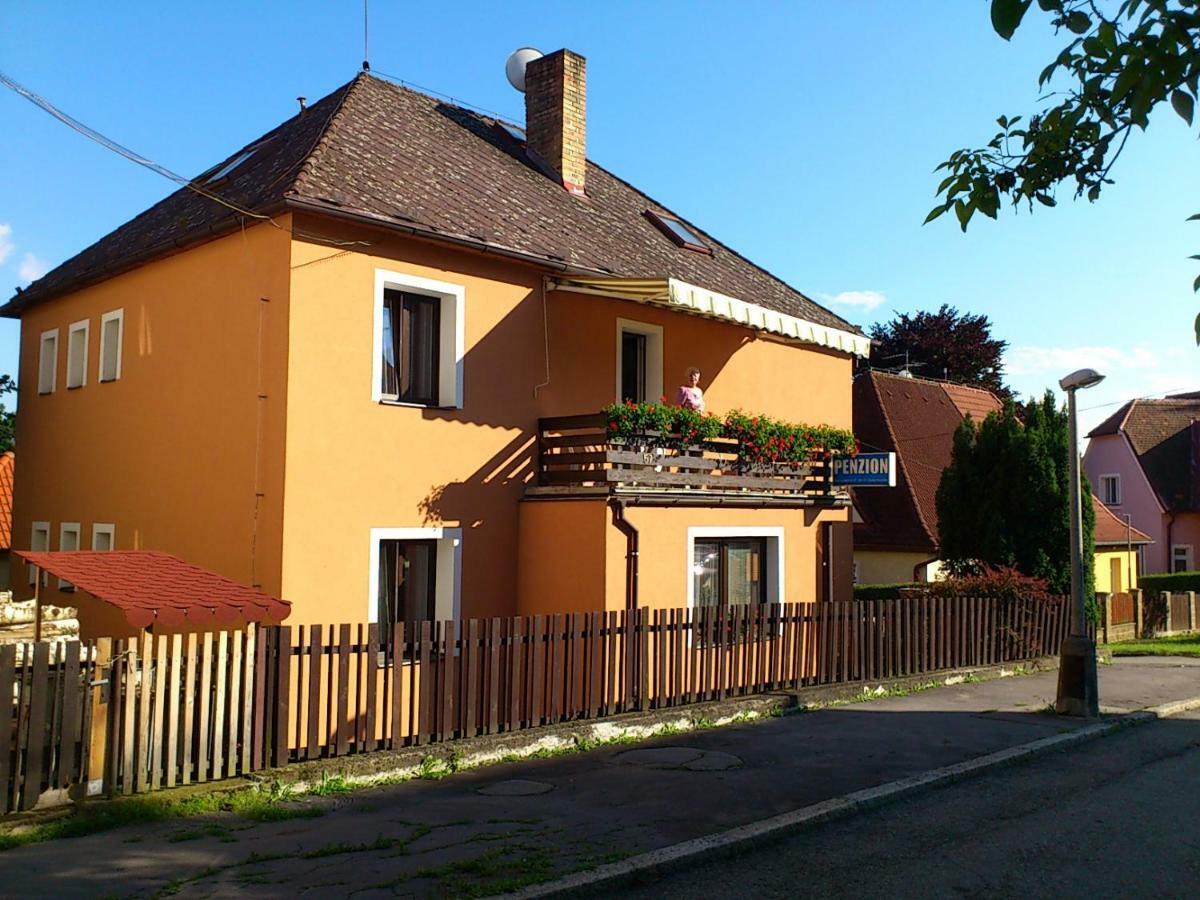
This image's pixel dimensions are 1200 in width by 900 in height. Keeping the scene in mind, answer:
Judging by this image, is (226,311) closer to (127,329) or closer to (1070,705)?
(127,329)

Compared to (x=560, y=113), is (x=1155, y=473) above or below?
below

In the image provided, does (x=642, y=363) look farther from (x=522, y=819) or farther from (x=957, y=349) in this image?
(x=957, y=349)

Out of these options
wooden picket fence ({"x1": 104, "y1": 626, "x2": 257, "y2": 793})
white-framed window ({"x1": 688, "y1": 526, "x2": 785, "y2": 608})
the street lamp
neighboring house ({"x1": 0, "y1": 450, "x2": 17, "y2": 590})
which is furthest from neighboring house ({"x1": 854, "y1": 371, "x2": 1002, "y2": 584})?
neighboring house ({"x1": 0, "y1": 450, "x2": 17, "y2": 590})

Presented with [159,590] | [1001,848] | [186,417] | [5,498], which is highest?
[186,417]

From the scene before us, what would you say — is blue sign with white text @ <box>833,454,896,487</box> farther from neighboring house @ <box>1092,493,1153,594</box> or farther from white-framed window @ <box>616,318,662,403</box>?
neighboring house @ <box>1092,493,1153,594</box>

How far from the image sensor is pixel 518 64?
21.1 meters

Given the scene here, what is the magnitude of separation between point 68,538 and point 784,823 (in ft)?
43.8

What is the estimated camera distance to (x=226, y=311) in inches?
537

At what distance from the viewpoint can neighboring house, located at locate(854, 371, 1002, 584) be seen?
28.9 m

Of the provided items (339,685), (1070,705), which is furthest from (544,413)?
(1070,705)

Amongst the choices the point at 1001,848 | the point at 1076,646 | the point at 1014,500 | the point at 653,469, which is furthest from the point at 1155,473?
the point at 1001,848

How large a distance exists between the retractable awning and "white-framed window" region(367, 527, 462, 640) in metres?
3.96

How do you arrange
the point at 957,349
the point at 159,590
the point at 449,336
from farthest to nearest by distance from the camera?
the point at 957,349, the point at 449,336, the point at 159,590

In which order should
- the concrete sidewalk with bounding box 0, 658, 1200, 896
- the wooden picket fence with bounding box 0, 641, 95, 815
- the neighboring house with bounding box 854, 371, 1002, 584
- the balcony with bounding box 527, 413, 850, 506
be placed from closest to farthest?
1. the concrete sidewalk with bounding box 0, 658, 1200, 896
2. the wooden picket fence with bounding box 0, 641, 95, 815
3. the balcony with bounding box 527, 413, 850, 506
4. the neighboring house with bounding box 854, 371, 1002, 584
